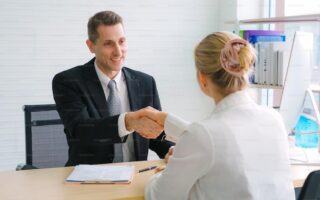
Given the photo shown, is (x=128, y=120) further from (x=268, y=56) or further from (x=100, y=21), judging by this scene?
(x=268, y=56)

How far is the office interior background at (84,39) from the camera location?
275 centimetres

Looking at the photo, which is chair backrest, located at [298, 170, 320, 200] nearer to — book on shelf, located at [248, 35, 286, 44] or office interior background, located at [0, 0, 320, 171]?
book on shelf, located at [248, 35, 286, 44]

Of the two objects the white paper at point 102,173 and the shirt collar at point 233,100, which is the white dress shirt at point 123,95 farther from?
the shirt collar at point 233,100

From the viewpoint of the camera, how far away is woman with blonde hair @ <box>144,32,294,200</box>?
103 centimetres

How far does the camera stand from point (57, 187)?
1396mm

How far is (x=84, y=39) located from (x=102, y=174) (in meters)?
1.58

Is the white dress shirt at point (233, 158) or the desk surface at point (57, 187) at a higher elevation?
the white dress shirt at point (233, 158)

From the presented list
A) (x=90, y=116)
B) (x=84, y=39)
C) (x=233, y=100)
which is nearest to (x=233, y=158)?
(x=233, y=100)

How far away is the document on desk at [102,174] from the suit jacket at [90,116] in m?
0.14

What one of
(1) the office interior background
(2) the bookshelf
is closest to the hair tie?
(2) the bookshelf

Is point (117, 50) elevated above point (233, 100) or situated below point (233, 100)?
above

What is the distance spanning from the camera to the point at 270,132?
1.10 metres

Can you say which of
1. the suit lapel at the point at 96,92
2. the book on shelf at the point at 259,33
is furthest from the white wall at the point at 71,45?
the suit lapel at the point at 96,92

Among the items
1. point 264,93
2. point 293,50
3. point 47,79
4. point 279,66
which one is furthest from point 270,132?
point 47,79
